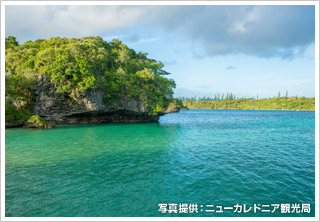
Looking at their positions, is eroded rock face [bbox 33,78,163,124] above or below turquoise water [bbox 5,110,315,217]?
above

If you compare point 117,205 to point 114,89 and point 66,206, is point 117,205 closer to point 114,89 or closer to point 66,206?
point 66,206

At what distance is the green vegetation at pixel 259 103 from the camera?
423ft

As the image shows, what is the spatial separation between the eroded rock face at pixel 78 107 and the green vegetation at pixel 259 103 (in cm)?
13137

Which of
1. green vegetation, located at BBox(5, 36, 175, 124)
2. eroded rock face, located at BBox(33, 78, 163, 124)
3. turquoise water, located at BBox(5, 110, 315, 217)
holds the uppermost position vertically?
green vegetation, located at BBox(5, 36, 175, 124)

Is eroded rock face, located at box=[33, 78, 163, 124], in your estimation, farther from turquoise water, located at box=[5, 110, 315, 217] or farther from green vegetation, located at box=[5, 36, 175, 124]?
turquoise water, located at box=[5, 110, 315, 217]

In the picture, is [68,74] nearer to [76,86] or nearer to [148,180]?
[76,86]

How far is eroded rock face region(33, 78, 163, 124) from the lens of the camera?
32812mm

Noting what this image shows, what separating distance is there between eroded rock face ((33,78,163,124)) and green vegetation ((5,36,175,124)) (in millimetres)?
1070

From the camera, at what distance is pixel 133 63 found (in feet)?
137

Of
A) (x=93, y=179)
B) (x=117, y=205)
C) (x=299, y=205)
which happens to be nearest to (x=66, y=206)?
(x=117, y=205)

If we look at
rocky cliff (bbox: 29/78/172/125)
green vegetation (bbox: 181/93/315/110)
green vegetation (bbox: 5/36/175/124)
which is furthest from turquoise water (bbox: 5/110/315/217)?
green vegetation (bbox: 181/93/315/110)

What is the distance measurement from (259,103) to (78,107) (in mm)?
148955

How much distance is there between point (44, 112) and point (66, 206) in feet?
103

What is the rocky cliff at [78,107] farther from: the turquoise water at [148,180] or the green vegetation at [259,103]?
the green vegetation at [259,103]
